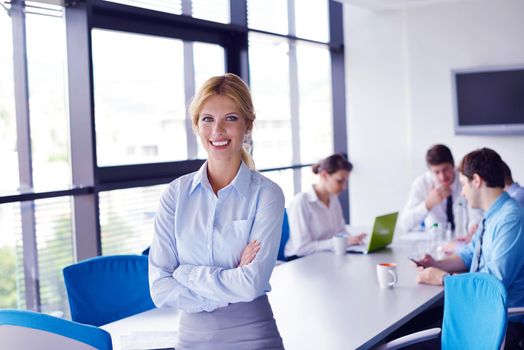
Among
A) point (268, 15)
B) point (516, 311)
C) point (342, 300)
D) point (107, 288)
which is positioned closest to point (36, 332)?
point (107, 288)

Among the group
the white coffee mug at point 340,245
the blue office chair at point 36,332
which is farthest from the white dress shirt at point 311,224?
the blue office chair at point 36,332

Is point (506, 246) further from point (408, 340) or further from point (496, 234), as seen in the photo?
point (408, 340)

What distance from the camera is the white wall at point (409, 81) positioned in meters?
6.71

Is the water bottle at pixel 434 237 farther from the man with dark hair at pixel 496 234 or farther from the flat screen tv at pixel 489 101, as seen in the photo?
the flat screen tv at pixel 489 101

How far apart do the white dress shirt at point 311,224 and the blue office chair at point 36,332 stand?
2.79m

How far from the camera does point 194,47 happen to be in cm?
540

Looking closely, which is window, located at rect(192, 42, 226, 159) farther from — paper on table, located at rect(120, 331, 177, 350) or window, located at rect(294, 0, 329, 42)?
paper on table, located at rect(120, 331, 177, 350)

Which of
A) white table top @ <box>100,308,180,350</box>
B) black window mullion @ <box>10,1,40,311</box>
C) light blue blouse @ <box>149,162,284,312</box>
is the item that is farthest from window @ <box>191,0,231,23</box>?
light blue blouse @ <box>149,162,284,312</box>

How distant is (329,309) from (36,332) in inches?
59.2

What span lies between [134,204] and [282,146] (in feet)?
7.77

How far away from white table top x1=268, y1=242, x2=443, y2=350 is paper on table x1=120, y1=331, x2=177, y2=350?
445mm

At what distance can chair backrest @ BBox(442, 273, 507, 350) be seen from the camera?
2258 mm

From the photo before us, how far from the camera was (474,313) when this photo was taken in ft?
7.88

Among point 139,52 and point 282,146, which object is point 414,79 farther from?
point 139,52
